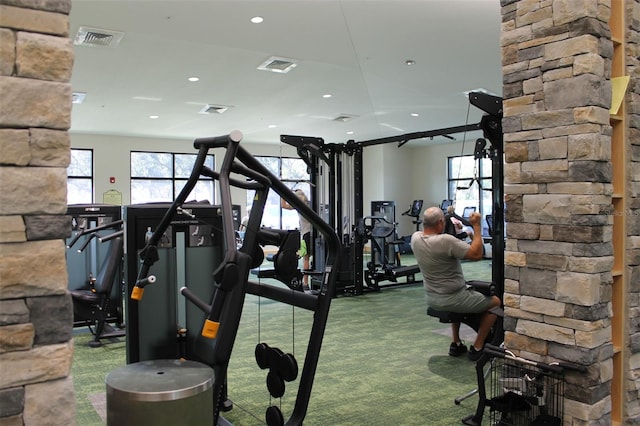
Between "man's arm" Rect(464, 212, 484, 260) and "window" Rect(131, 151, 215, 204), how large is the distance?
A: 995cm

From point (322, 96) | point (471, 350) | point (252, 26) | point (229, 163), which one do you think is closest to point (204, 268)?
point (229, 163)

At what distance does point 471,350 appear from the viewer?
4742mm

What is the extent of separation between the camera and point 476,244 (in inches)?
174

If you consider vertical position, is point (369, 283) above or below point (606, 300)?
below

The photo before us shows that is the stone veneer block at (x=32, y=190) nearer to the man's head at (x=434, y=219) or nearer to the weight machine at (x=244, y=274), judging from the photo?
the weight machine at (x=244, y=274)

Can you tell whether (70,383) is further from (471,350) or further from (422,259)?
(471,350)

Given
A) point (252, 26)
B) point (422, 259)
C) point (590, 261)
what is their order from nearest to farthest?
point (590, 261) → point (422, 259) → point (252, 26)

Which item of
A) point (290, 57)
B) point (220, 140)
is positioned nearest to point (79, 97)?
point (290, 57)

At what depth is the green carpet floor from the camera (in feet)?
11.4

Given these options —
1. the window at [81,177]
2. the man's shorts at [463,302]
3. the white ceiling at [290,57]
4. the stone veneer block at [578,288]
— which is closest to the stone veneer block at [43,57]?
the stone veneer block at [578,288]

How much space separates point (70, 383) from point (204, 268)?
6.55 feet

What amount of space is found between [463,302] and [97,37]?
4711mm

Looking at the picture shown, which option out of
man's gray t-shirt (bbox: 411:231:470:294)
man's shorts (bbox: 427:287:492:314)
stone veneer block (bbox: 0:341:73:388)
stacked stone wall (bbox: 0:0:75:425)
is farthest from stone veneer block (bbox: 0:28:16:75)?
man's shorts (bbox: 427:287:492:314)

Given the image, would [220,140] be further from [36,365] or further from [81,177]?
[81,177]
